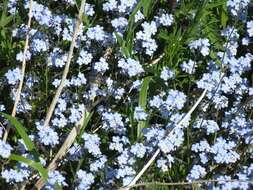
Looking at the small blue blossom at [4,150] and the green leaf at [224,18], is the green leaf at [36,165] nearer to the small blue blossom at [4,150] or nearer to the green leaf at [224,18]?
the small blue blossom at [4,150]

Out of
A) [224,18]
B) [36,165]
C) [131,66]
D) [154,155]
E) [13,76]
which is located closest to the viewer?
[36,165]

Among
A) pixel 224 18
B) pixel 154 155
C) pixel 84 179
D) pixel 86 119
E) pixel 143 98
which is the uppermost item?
pixel 224 18

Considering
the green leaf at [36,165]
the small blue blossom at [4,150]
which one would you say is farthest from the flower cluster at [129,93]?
the green leaf at [36,165]

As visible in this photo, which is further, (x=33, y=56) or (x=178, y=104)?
(x=33, y=56)

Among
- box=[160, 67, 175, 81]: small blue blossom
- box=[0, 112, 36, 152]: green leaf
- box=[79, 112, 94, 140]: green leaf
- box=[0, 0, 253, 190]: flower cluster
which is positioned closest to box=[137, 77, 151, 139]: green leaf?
box=[0, 0, 253, 190]: flower cluster

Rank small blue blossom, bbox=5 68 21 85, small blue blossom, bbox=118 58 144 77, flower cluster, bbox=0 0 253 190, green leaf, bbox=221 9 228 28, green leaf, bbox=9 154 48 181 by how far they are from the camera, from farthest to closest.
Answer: green leaf, bbox=221 9 228 28, small blue blossom, bbox=118 58 144 77, small blue blossom, bbox=5 68 21 85, flower cluster, bbox=0 0 253 190, green leaf, bbox=9 154 48 181

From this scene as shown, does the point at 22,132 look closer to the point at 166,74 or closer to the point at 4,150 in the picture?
the point at 4,150

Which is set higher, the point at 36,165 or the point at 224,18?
the point at 224,18

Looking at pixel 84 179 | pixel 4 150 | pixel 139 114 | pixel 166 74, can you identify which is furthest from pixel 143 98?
pixel 4 150

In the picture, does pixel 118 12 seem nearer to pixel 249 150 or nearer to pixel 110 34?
pixel 110 34

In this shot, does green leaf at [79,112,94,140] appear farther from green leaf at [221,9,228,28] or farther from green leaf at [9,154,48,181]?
green leaf at [221,9,228,28]

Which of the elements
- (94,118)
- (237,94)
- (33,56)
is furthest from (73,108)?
(237,94)
